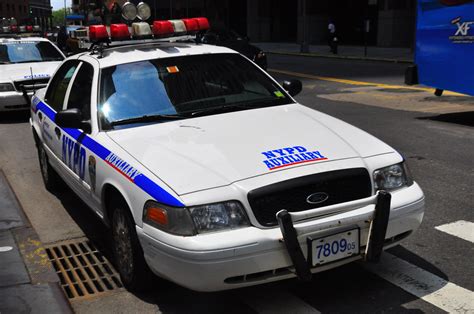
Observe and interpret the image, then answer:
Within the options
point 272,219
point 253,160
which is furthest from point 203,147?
point 272,219

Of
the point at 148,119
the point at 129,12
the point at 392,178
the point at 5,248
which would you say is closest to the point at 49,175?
the point at 5,248

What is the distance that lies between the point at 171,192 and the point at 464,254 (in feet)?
8.15

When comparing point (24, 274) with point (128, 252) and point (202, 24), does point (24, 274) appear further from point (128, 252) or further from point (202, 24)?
point (202, 24)

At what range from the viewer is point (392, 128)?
9.51 m

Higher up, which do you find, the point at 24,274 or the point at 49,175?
the point at 49,175

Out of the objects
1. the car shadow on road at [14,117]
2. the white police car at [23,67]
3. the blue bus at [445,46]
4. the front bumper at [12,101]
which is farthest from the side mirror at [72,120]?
the car shadow on road at [14,117]

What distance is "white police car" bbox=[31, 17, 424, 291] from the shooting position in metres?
3.19

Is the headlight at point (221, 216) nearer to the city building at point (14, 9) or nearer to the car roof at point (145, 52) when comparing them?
the car roof at point (145, 52)

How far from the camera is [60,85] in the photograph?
571cm

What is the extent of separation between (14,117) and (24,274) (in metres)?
8.62

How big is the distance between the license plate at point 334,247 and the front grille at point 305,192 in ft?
0.67

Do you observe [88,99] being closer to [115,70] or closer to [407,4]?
[115,70]

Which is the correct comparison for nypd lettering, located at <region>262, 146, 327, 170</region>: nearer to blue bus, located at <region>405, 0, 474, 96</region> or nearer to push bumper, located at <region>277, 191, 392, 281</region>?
push bumper, located at <region>277, 191, 392, 281</region>

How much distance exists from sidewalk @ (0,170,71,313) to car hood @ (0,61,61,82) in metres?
6.28
